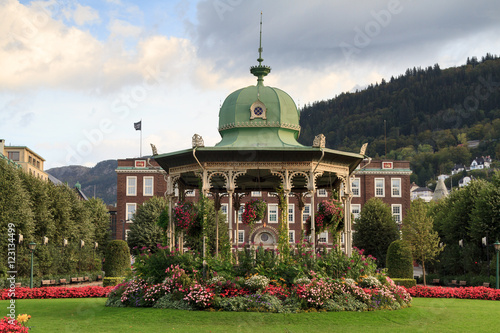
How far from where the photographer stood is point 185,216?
77.2ft

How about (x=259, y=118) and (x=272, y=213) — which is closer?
(x=259, y=118)

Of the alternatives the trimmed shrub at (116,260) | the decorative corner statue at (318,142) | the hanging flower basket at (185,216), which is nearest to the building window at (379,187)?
the trimmed shrub at (116,260)

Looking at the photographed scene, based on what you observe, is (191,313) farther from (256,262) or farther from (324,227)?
(324,227)

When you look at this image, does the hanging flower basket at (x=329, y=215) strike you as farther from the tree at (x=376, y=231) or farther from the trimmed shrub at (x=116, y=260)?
the tree at (x=376, y=231)

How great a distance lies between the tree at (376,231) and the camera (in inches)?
2586

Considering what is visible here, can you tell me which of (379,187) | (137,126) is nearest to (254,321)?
(137,126)

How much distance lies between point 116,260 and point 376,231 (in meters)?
33.3

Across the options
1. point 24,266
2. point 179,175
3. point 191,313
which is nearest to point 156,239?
point 24,266

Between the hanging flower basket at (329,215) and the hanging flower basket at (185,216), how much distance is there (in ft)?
17.0

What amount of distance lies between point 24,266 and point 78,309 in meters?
25.8

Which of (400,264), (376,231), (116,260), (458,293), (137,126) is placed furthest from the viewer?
(137,126)

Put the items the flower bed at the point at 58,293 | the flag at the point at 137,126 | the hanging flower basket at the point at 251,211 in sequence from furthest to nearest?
1. the flag at the point at 137,126
2. the flower bed at the point at 58,293
3. the hanging flower basket at the point at 251,211

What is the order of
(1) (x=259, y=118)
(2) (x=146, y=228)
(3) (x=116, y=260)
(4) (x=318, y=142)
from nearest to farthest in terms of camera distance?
(4) (x=318, y=142) < (1) (x=259, y=118) < (3) (x=116, y=260) < (2) (x=146, y=228)

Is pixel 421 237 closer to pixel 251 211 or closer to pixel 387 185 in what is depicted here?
pixel 251 211
